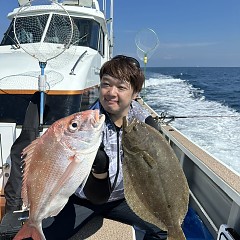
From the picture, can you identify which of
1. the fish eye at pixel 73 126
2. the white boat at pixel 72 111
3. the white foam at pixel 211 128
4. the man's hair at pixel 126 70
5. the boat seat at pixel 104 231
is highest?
the man's hair at pixel 126 70

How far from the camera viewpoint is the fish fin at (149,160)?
1.77m

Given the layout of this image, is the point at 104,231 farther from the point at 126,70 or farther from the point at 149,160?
the point at 126,70

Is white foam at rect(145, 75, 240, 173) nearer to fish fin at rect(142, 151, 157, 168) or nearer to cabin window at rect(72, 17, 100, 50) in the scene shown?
cabin window at rect(72, 17, 100, 50)

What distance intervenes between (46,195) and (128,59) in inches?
49.3

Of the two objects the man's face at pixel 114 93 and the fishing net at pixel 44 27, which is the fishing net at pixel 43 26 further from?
the man's face at pixel 114 93

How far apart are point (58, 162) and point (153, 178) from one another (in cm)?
61

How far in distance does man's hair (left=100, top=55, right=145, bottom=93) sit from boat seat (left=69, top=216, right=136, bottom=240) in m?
1.48

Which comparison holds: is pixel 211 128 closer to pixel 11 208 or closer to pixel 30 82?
pixel 30 82

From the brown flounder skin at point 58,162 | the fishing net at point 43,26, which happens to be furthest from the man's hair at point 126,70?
the fishing net at point 43,26

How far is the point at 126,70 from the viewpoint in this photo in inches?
90.3

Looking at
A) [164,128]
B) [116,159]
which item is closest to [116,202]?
[116,159]

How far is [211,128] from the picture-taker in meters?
9.88

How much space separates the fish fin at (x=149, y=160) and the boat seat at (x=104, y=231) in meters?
1.38

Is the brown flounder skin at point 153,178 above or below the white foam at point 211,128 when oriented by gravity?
above
